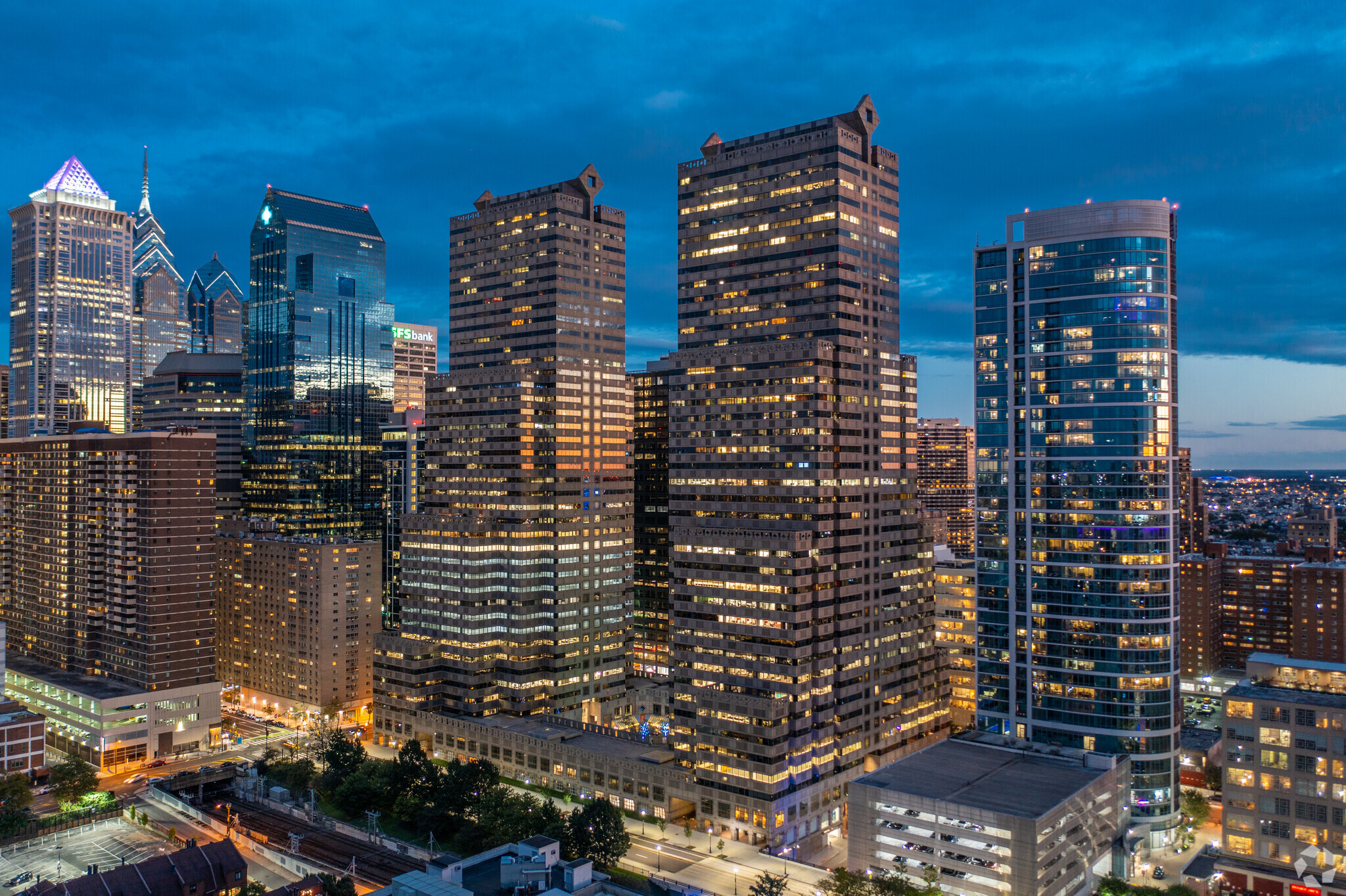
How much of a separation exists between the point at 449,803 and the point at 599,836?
104 feet

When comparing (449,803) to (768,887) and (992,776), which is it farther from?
(992,776)

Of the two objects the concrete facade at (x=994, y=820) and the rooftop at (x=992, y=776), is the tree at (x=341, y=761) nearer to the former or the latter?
the concrete facade at (x=994, y=820)

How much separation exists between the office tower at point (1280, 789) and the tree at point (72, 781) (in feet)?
625

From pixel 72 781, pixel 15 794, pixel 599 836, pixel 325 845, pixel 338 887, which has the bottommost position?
pixel 325 845

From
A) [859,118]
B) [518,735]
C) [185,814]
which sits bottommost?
[185,814]

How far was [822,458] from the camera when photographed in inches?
6639

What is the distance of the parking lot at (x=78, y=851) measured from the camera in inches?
6073

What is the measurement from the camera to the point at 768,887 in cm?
12825

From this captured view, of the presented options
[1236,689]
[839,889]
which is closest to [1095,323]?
[1236,689]

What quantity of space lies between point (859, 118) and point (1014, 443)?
67.4 metres

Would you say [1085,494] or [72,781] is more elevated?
[1085,494]

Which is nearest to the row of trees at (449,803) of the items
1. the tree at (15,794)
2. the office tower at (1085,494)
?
the tree at (15,794)

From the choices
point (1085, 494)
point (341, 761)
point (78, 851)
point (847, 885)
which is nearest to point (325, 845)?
point (341, 761)

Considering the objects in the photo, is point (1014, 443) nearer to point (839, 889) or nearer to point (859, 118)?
point (859, 118)
